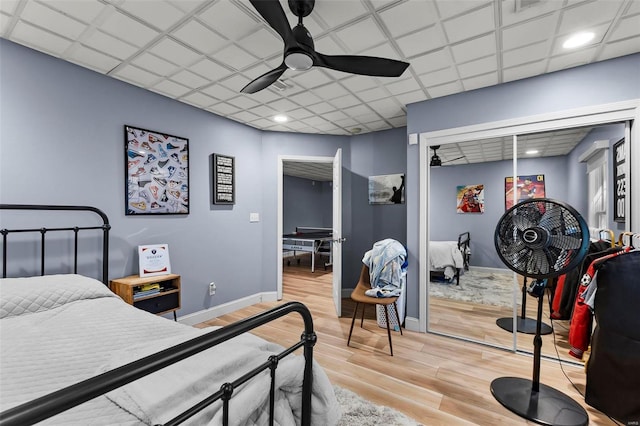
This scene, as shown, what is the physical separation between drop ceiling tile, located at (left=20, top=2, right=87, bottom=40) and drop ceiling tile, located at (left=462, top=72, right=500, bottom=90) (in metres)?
2.95

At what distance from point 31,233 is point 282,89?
90.9 inches

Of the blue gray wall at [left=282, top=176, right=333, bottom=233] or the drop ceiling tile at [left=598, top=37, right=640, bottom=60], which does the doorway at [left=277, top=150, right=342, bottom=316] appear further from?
the drop ceiling tile at [left=598, top=37, right=640, bottom=60]

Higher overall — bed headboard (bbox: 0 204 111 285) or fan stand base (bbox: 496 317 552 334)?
bed headboard (bbox: 0 204 111 285)

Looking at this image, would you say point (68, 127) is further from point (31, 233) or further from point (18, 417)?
point (18, 417)

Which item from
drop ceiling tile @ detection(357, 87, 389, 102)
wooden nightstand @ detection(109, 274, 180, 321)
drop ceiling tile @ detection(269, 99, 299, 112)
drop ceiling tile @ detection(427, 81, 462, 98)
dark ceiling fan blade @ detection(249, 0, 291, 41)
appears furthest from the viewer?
drop ceiling tile @ detection(269, 99, 299, 112)

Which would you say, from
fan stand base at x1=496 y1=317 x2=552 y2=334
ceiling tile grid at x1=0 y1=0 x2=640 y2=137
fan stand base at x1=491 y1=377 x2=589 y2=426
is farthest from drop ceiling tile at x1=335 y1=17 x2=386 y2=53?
fan stand base at x1=496 y1=317 x2=552 y2=334

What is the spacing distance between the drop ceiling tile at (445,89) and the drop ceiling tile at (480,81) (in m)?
0.06

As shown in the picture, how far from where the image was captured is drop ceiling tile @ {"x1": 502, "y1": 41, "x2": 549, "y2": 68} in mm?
2096

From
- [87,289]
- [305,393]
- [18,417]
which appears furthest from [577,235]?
[87,289]

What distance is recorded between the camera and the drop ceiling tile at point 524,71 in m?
2.33

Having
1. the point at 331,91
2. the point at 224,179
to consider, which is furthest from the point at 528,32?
the point at 224,179

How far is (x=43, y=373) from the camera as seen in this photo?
3.72 feet

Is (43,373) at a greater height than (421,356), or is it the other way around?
(43,373)

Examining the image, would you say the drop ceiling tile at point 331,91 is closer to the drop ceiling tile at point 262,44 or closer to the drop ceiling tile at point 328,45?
the drop ceiling tile at point 328,45
